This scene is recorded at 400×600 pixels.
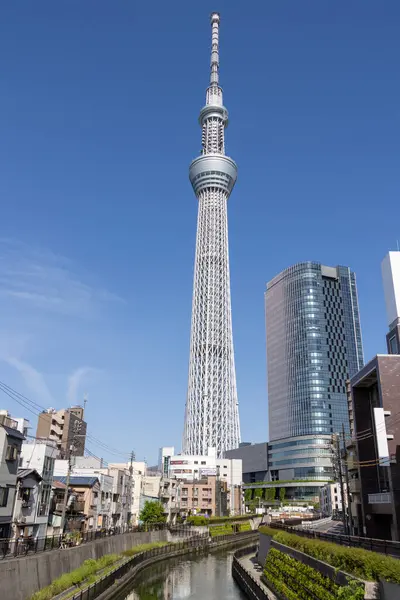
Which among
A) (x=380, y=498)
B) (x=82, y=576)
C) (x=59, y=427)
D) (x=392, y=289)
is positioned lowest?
(x=82, y=576)

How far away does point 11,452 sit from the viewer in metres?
37.2

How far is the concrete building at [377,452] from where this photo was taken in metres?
35.0

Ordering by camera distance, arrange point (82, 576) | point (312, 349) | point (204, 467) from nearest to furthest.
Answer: point (82, 576) < point (204, 467) < point (312, 349)

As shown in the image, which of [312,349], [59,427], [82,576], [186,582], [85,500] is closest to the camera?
[82,576]

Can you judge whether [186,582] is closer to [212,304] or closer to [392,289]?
[392,289]

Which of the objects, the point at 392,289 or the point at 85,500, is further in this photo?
the point at 392,289

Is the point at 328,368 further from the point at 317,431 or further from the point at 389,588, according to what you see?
the point at 389,588

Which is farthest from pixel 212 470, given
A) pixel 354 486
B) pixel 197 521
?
pixel 354 486

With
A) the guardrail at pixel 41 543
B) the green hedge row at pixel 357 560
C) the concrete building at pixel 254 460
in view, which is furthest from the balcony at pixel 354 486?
the concrete building at pixel 254 460

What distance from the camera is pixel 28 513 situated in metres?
40.0

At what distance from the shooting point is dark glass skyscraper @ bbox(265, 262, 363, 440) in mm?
151500

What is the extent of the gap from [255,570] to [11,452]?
2195cm

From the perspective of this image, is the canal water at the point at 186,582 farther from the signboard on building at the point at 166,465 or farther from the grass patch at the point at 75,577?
the signboard on building at the point at 166,465

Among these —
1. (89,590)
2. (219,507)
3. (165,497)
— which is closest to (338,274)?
(219,507)
